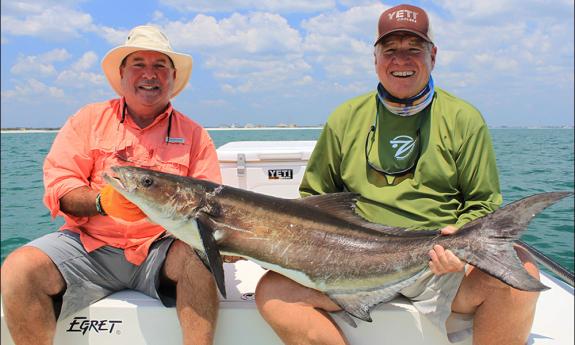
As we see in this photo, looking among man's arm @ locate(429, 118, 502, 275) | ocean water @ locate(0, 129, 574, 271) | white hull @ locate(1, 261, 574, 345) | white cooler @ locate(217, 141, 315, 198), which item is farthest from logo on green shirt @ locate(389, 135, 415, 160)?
ocean water @ locate(0, 129, 574, 271)

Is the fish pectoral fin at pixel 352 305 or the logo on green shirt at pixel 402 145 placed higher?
the logo on green shirt at pixel 402 145

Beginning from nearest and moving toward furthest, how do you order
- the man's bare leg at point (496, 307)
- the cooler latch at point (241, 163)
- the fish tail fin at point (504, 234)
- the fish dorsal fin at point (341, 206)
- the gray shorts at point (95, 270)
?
1. the fish tail fin at point (504, 234)
2. the man's bare leg at point (496, 307)
3. the fish dorsal fin at point (341, 206)
4. the gray shorts at point (95, 270)
5. the cooler latch at point (241, 163)

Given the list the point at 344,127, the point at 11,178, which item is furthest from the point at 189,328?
the point at 11,178

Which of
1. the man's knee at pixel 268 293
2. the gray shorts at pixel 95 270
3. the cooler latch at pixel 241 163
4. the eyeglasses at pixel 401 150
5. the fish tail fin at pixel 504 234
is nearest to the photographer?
the fish tail fin at pixel 504 234

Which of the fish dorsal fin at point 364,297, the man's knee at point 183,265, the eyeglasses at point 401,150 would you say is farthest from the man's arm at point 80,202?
the eyeglasses at point 401,150

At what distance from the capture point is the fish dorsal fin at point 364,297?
2652mm

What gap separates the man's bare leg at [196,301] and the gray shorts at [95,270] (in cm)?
20

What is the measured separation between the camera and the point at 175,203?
2.72 meters

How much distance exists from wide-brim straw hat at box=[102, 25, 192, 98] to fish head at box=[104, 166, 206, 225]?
104 cm

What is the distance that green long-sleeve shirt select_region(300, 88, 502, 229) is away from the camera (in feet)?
9.65

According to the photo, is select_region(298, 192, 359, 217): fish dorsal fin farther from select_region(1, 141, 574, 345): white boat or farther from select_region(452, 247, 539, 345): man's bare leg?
select_region(452, 247, 539, 345): man's bare leg

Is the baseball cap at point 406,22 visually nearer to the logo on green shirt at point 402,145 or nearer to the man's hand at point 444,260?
the logo on green shirt at point 402,145

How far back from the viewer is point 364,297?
2.70m

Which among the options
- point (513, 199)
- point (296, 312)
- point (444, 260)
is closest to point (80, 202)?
point (296, 312)
